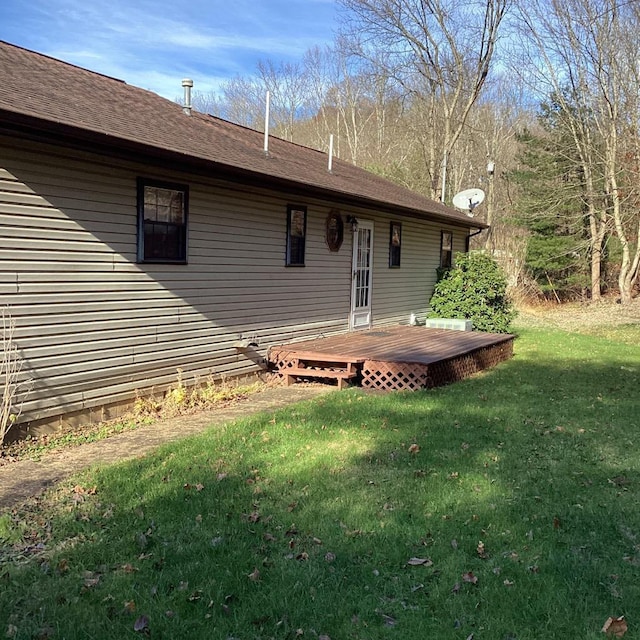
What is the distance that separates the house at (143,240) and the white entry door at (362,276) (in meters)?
0.35

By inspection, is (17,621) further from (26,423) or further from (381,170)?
(381,170)

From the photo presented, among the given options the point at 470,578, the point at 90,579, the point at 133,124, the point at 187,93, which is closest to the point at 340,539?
the point at 470,578

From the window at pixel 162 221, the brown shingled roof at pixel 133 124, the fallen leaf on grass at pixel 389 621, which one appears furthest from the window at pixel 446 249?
the fallen leaf on grass at pixel 389 621

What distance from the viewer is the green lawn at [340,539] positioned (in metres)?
2.83

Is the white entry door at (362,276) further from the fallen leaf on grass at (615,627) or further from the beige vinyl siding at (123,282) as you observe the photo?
the fallen leaf on grass at (615,627)

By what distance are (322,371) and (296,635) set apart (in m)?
5.95

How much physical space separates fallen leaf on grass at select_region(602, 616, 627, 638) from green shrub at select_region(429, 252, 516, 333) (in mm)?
11484

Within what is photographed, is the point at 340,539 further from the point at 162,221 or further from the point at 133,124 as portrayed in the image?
the point at 133,124

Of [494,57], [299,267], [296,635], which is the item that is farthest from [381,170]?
[296,635]

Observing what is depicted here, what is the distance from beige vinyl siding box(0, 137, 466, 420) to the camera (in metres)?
5.48

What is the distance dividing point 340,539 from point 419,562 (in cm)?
52

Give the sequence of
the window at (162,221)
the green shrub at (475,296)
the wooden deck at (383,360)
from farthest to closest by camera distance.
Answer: the green shrub at (475,296), the wooden deck at (383,360), the window at (162,221)

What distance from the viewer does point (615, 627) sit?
276 centimetres

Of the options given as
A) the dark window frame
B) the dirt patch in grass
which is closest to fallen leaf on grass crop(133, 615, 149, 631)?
the dirt patch in grass
